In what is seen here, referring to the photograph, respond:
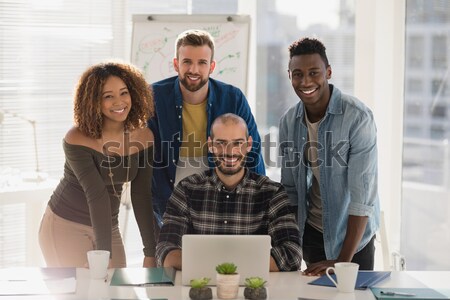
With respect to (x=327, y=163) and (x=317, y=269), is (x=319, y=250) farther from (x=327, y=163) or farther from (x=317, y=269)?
(x=317, y=269)

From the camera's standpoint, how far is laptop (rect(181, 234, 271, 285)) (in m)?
2.41

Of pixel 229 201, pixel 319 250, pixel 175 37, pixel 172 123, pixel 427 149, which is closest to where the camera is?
pixel 229 201

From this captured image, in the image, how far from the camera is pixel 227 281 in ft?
7.55

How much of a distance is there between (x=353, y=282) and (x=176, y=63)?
1.34 meters

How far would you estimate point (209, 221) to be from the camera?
112 inches

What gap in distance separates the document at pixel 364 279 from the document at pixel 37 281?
80cm

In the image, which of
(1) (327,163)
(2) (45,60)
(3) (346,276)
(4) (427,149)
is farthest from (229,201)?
(2) (45,60)

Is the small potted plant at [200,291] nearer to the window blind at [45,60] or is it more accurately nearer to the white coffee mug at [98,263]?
the white coffee mug at [98,263]

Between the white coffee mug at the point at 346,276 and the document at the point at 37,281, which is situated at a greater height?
the white coffee mug at the point at 346,276

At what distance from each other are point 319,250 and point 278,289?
2.42ft

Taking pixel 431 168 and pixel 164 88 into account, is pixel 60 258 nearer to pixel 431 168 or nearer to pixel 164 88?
pixel 164 88

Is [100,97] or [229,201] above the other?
[100,97]

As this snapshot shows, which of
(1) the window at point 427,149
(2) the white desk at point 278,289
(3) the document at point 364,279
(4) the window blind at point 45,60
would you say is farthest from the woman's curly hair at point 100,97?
(1) the window at point 427,149

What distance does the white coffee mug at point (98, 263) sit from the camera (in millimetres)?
2480
